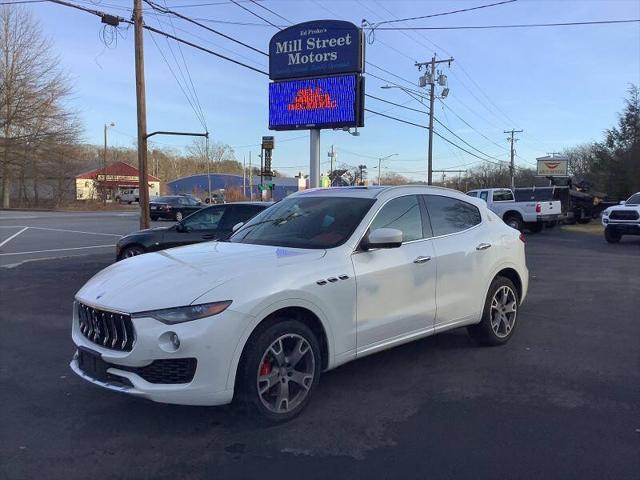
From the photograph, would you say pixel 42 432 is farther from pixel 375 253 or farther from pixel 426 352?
pixel 426 352

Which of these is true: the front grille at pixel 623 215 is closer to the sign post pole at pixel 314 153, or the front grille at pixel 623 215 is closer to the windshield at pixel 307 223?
the sign post pole at pixel 314 153

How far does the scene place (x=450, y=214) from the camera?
5684 millimetres

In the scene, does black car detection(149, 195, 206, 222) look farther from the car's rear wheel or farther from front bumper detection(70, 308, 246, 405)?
front bumper detection(70, 308, 246, 405)

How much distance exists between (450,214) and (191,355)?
3144mm

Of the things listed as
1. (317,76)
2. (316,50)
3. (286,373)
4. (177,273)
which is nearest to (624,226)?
(317,76)

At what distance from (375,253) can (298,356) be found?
1116 mm

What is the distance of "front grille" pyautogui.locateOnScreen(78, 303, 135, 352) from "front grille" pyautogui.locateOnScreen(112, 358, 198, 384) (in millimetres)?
212

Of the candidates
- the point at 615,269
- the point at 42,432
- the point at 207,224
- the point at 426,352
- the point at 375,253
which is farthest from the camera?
the point at 615,269

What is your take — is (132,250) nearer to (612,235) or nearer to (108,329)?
(108,329)

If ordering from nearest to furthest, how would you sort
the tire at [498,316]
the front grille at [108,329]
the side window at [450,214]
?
1. the front grille at [108,329]
2. the side window at [450,214]
3. the tire at [498,316]

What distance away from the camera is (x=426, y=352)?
5.83m

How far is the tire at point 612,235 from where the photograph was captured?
1902 centimetres

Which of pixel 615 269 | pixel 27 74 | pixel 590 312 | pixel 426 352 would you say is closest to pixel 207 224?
pixel 426 352

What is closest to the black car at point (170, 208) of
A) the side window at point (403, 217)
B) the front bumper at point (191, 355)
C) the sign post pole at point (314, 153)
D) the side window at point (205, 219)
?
the sign post pole at point (314, 153)
